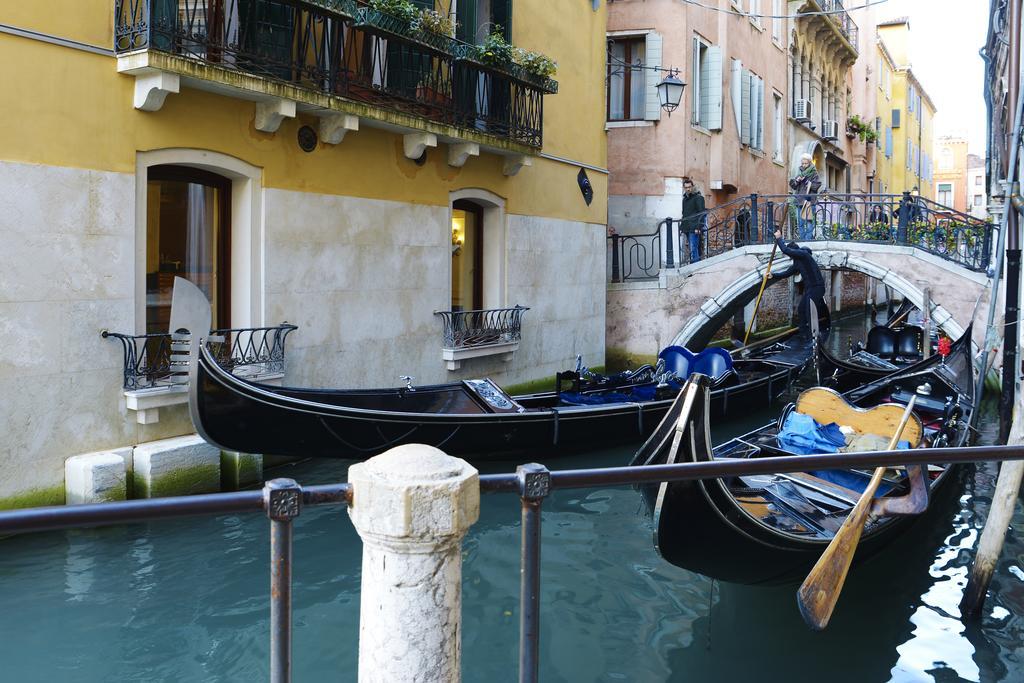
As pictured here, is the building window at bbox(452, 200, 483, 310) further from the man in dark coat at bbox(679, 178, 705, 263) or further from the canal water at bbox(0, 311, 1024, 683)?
the canal water at bbox(0, 311, 1024, 683)

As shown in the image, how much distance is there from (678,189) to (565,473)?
12298 mm

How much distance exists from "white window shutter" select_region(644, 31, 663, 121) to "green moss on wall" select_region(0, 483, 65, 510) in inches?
396

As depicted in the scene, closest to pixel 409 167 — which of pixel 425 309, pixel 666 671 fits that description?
pixel 425 309

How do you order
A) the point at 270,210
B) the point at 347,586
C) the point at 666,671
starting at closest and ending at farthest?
the point at 666,671 < the point at 347,586 < the point at 270,210

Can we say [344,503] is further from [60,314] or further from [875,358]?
[875,358]

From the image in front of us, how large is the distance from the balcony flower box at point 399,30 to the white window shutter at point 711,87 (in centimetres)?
750

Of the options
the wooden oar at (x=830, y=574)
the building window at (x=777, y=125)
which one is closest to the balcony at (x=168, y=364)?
the wooden oar at (x=830, y=574)

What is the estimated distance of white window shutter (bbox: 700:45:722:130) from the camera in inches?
571

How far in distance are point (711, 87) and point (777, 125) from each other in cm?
417

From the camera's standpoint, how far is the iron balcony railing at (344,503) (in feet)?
4.75

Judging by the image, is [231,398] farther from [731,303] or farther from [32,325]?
[731,303]

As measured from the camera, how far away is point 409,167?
815cm

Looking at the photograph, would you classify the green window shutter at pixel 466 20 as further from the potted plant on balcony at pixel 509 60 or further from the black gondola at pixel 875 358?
the black gondola at pixel 875 358

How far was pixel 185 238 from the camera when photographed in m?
6.58
